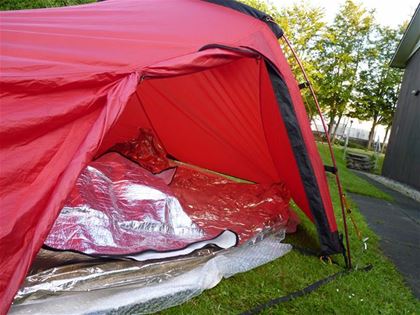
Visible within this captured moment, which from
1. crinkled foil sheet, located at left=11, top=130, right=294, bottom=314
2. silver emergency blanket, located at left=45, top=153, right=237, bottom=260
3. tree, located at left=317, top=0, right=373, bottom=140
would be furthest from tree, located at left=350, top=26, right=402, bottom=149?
silver emergency blanket, located at left=45, top=153, right=237, bottom=260

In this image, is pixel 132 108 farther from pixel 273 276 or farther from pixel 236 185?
pixel 273 276

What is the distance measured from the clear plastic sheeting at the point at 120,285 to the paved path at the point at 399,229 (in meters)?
1.57

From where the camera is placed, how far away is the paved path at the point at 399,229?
324 centimetres

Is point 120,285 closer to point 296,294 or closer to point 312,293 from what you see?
point 296,294

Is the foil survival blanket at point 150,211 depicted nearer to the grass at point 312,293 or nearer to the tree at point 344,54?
the grass at point 312,293

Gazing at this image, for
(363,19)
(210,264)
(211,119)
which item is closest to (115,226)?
(210,264)

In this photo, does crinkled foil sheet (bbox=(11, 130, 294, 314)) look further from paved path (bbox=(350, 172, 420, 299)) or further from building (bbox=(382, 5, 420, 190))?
building (bbox=(382, 5, 420, 190))

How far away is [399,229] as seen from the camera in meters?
4.57

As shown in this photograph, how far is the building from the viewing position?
28.6 ft

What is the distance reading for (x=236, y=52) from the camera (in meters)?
2.29

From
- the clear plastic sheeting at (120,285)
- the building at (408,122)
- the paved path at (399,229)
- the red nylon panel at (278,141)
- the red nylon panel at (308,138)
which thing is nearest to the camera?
the clear plastic sheeting at (120,285)

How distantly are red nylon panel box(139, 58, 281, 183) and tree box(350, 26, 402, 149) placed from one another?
16517mm

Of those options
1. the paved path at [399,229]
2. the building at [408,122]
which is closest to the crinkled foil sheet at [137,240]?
the paved path at [399,229]

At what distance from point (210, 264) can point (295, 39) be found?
9929 millimetres
